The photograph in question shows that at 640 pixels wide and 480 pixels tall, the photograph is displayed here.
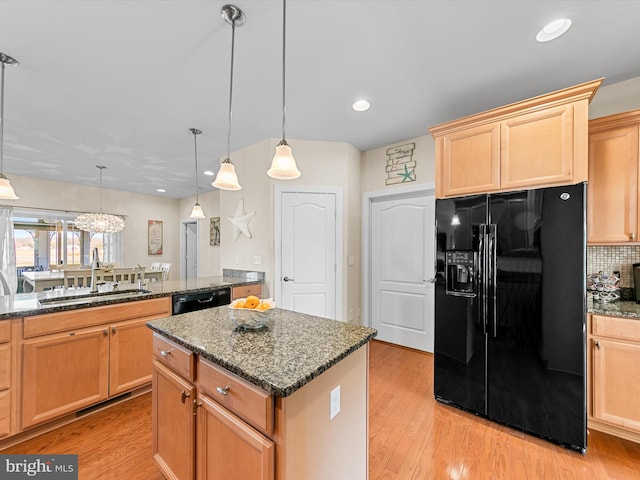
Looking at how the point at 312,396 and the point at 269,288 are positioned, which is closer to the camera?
the point at 312,396

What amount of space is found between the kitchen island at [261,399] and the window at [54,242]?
5.68 metres

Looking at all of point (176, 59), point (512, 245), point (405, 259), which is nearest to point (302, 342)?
point (512, 245)

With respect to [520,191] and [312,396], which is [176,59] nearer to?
[312,396]

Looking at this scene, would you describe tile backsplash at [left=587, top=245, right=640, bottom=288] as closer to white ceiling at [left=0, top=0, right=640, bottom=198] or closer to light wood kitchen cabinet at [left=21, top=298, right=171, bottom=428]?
white ceiling at [left=0, top=0, right=640, bottom=198]

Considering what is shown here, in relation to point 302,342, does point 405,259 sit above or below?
above

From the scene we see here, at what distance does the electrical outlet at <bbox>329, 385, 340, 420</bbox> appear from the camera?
112cm

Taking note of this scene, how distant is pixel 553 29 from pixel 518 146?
670 millimetres

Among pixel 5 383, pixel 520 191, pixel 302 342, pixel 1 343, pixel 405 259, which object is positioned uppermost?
pixel 520 191

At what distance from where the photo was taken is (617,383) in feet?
5.85

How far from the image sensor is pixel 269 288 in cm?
333

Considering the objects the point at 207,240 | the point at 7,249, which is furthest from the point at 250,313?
the point at 7,249

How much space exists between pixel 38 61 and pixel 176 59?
0.98 metres

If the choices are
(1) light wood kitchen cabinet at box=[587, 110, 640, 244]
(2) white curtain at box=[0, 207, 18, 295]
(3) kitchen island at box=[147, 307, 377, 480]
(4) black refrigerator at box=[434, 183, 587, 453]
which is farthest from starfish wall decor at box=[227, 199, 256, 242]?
(2) white curtain at box=[0, 207, 18, 295]

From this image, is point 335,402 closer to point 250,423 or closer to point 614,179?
point 250,423
